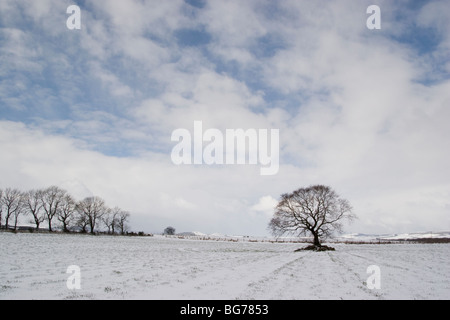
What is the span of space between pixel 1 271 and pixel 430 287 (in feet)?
66.4

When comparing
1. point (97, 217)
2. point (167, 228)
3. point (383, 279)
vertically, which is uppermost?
point (383, 279)

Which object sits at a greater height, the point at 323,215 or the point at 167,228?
the point at 323,215

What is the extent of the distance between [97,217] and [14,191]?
31238mm

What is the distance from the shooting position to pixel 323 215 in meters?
44.1

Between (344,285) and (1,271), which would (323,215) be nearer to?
(344,285)
